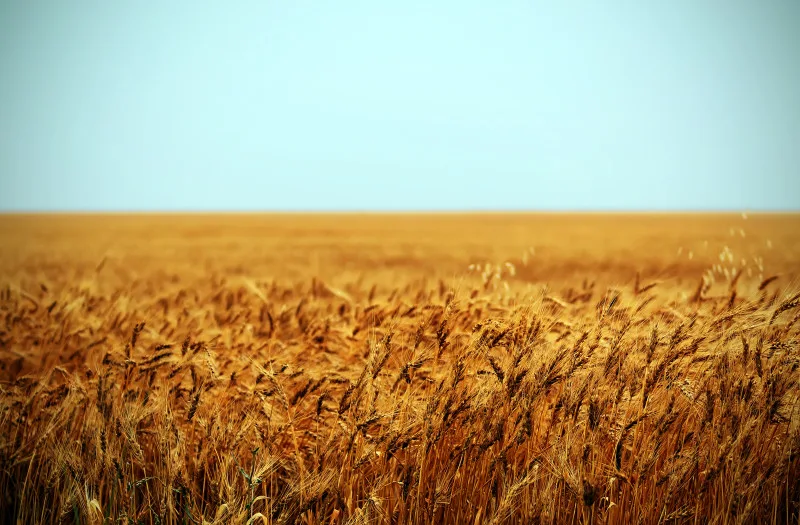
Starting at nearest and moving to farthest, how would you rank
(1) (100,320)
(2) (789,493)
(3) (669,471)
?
(3) (669,471) < (2) (789,493) < (1) (100,320)

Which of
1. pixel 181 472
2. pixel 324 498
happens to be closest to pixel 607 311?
pixel 324 498

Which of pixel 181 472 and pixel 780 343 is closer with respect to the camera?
pixel 181 472

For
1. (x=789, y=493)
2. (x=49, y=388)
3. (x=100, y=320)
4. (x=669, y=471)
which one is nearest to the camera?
(x=669, y=471)

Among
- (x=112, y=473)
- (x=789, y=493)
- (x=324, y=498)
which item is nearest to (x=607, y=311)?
(x=789, y=493)

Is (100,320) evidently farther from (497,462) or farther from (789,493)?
(789,493)

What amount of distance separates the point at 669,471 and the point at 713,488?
0.68ft

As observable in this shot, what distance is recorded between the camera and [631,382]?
2230mm

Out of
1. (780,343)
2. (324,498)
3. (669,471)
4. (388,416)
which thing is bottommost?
(324,498)

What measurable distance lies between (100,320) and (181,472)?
7.05ft

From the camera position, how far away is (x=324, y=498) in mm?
2273

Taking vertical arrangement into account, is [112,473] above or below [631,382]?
below

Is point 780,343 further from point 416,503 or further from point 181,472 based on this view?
point 181,472

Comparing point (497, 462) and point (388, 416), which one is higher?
point (388, 416)

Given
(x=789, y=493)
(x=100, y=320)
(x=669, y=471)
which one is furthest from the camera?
(x=100, y=320)
